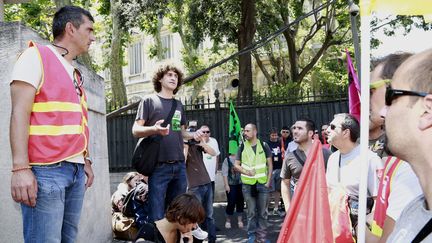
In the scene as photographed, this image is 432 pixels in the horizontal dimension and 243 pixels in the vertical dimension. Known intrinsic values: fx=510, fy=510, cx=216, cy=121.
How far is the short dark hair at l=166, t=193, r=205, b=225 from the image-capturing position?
4.14m

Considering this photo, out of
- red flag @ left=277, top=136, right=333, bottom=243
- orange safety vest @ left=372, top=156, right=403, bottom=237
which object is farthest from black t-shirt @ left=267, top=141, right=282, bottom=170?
orange safety vest @ left=372, top=156, right=403, bottom=237

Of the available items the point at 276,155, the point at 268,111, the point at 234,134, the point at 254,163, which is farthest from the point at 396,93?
the point at 268,111

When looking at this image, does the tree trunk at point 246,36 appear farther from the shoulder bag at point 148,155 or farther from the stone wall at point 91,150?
the shoulder bag at point 148,155

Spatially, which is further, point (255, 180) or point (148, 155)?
point (255, 180)

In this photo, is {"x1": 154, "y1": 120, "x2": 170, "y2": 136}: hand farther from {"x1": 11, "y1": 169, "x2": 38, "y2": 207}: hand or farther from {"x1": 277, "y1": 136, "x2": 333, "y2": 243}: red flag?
{"x1": 11, "y1": 169, "x2": 38, "y2": 207}: hand

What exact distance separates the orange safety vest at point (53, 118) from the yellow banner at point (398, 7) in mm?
1807

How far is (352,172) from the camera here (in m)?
4.59

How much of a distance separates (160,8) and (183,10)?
4473mm

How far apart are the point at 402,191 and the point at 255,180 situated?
522cm

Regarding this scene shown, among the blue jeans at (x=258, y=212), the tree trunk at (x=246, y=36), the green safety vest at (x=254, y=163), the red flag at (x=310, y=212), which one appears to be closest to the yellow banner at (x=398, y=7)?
the red flag at (x=310, y=212)

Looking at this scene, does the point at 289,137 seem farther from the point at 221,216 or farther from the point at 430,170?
the point at 430,170

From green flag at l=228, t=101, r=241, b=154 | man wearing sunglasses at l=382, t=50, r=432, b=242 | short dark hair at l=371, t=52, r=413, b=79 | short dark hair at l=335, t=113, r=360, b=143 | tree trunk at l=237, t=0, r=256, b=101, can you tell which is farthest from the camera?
tree trunk at l=237, t=0, r=256, b=101

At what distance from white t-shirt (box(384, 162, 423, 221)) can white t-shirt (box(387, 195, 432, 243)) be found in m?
0.72

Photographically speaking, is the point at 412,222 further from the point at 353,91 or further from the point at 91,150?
the point at 91,150
